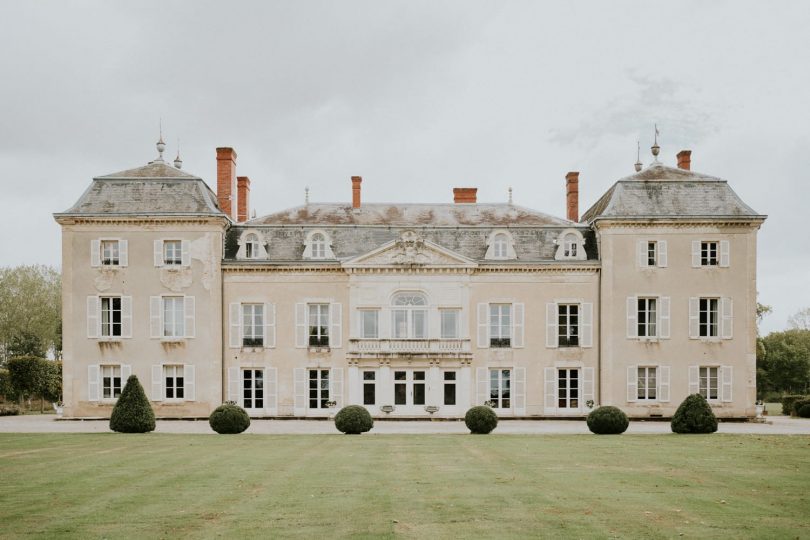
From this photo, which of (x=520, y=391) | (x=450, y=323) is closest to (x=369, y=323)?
(x=450, y=323)

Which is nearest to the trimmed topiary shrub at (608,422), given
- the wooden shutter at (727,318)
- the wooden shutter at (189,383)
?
the wooden shutter at (727,318)

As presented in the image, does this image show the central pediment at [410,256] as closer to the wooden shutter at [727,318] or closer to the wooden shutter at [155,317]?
the wooden shutter at [155,317]

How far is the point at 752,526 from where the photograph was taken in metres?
11.4

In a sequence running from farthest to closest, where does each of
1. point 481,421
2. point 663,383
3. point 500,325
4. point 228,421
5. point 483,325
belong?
1. point 500,325
2. point 483,325
3. point 663,383
4. point 481,421
5. point 228,421

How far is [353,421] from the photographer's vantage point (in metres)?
26.5

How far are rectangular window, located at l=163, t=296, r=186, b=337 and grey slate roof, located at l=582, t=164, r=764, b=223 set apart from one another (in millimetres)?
19884

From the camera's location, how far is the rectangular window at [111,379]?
35.0 meters

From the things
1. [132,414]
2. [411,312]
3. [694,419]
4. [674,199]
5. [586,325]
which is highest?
[674,199]

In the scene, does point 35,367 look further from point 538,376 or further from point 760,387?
point 760,387

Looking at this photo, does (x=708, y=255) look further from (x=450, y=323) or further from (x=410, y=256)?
(x=410, y=256)

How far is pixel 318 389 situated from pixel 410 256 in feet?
24.9

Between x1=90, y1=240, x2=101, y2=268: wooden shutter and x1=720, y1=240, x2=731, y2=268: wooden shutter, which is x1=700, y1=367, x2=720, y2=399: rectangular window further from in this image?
x1=90, y1=240, x2=101, y2=268: wooden shutter

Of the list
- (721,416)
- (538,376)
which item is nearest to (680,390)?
(721,416)

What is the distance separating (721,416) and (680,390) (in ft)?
6.88
